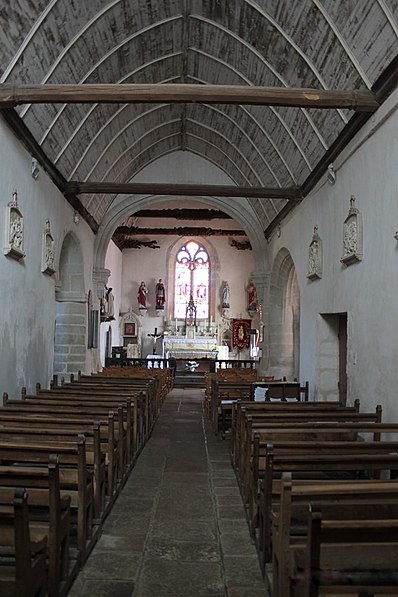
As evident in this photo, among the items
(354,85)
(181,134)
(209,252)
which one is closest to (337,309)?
(354,85)

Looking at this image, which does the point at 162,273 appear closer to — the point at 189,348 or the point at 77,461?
the point at 189,348

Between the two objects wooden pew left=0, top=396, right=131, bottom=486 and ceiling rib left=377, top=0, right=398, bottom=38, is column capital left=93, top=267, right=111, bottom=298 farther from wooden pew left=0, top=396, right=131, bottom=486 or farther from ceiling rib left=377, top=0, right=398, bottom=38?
ceiling rib left=377, top=0, right=398, bottom=38

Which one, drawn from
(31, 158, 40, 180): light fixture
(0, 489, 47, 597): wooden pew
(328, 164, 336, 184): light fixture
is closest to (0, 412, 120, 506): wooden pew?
(0, 489, 47, 597): wooden pew

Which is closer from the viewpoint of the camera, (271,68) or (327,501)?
(327,501)

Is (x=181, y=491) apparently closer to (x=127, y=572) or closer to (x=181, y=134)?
(x=127, y=572)

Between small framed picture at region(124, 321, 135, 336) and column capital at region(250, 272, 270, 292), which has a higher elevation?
column capital at region(250, 272, 270, 292)

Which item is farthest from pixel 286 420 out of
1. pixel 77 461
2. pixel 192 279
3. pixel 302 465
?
pixel 192 279

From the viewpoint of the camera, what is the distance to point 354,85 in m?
7.66

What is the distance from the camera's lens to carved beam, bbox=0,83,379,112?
7.01 m

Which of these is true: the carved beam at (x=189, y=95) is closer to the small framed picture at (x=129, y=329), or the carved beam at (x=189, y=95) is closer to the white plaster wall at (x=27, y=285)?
the white plaster wall at (x=27, y=285)

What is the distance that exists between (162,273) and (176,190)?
13952mm

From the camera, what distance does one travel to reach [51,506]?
3.33 meters

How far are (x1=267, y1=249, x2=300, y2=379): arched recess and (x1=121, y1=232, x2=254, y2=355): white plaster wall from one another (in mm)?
9587

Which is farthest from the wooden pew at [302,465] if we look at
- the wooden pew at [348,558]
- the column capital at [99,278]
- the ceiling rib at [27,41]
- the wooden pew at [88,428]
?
the column capital at [99,278]
